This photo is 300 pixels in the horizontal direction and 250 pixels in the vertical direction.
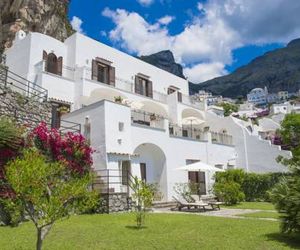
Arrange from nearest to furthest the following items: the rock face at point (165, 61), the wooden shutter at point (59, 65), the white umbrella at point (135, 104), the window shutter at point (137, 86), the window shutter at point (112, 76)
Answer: the wooden shutter at point (59, 65)
the white umbrella at point (135, 104)
the window shutter at point (112, 76)
the window shutter at point (137, 86)
the rock face at point (165, 61)

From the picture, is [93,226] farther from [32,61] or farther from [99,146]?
[32,61]

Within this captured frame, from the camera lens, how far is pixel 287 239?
10062 mm

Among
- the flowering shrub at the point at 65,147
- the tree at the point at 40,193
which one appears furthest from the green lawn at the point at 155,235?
the flowering shrub at the point at 65,147

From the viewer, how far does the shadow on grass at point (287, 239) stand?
927 cm

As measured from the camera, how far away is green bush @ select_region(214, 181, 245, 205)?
22.2 meters

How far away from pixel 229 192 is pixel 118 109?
9.60m

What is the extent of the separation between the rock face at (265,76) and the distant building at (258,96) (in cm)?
825

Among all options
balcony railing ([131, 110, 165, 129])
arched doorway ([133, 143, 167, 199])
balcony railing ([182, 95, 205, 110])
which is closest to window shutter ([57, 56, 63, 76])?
balcony railing ([131, 110, 165, 129])

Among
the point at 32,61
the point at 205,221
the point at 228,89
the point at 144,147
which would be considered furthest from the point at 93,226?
the point at 228,89

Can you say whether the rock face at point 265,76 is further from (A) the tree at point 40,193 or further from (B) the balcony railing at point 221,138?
(A) the tree at point 40,193

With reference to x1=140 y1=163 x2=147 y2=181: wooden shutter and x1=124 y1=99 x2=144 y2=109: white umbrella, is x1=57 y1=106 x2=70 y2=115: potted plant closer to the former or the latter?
x1=124 y1=99 x2=144 y2=109: white umbrella

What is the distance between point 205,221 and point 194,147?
40.6 ft

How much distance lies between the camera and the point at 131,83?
1121 inches

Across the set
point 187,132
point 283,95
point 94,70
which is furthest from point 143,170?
point 283,95
